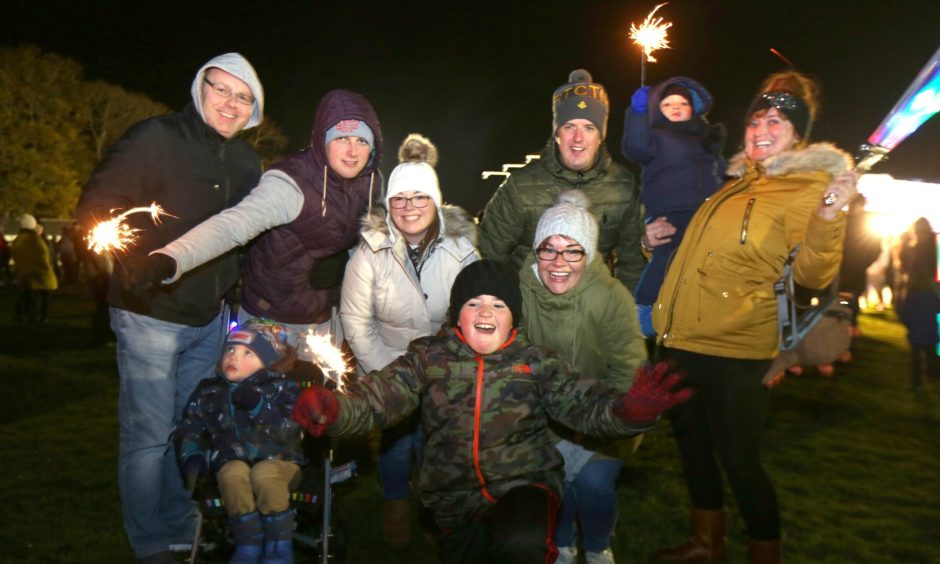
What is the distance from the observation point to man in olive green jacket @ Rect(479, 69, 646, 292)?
372 centimetres

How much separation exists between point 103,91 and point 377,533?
4380cm

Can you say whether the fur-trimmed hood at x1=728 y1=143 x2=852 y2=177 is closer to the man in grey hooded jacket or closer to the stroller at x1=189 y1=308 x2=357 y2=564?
the stroller at x1=189 y1=308 x2=357 y2=564

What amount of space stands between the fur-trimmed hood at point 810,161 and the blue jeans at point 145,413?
2.88 meters

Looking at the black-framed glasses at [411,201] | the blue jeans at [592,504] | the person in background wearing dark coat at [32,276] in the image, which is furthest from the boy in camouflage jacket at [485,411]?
the person in background wearing dark coat at [32,276]

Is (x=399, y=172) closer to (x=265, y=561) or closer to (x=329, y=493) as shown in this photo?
(x=329, y=493)

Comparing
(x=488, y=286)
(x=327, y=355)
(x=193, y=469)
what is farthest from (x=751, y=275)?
(x=193, y=469)

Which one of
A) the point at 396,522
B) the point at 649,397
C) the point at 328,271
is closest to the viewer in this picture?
the point at 649,397

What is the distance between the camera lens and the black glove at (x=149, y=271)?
2621 mm

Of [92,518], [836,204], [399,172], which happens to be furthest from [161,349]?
→ [836,204]

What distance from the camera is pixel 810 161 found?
295 cm

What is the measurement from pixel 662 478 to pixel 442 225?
286cm

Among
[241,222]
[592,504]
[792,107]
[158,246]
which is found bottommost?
[592,504]

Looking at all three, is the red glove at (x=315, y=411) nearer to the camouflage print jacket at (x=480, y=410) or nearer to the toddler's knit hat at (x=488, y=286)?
the camouflage print jacket at (x=480, y=410)

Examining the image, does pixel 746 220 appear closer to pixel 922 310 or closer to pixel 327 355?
pixel 327 355
